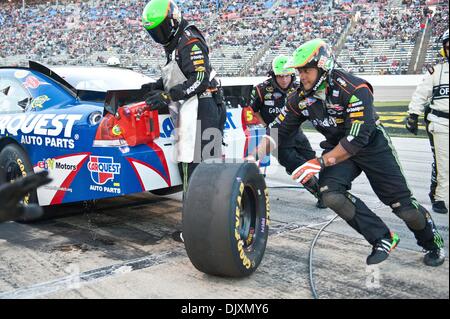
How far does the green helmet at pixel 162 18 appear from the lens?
4.16 metres

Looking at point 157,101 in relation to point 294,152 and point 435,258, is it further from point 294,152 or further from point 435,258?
point 435,258

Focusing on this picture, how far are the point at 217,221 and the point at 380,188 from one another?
127 centimetres

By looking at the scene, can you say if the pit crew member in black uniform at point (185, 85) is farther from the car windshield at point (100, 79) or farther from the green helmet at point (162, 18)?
the car windshield at point (100, 79)

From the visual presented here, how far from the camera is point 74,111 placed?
173 inches

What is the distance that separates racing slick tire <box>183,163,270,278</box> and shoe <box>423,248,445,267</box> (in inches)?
46.9

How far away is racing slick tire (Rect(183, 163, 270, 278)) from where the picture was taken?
3.17 metres

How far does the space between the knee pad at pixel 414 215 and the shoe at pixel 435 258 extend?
Result: 0.20 metres

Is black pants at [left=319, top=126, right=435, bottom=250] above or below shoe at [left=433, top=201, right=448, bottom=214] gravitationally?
above

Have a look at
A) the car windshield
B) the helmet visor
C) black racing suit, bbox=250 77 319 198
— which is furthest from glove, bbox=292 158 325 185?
the car windshield

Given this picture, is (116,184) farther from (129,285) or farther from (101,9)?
(101,9)

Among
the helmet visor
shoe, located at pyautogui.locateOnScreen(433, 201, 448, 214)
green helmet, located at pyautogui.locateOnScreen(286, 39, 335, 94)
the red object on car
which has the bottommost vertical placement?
shoe, located at pyautogui.locateOnScreen(433, 201, 448, 214)

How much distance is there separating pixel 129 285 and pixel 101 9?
38.6 m

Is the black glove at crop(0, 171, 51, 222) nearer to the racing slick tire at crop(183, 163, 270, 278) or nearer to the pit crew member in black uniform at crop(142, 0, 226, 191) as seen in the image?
the racing slick tire at crop(183, 163, 270, 278)

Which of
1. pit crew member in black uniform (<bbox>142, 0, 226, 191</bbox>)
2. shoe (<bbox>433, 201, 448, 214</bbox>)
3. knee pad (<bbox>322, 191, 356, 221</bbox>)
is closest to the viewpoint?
knee pad (<bbox>322, 191, 356, 221</bbox>)
